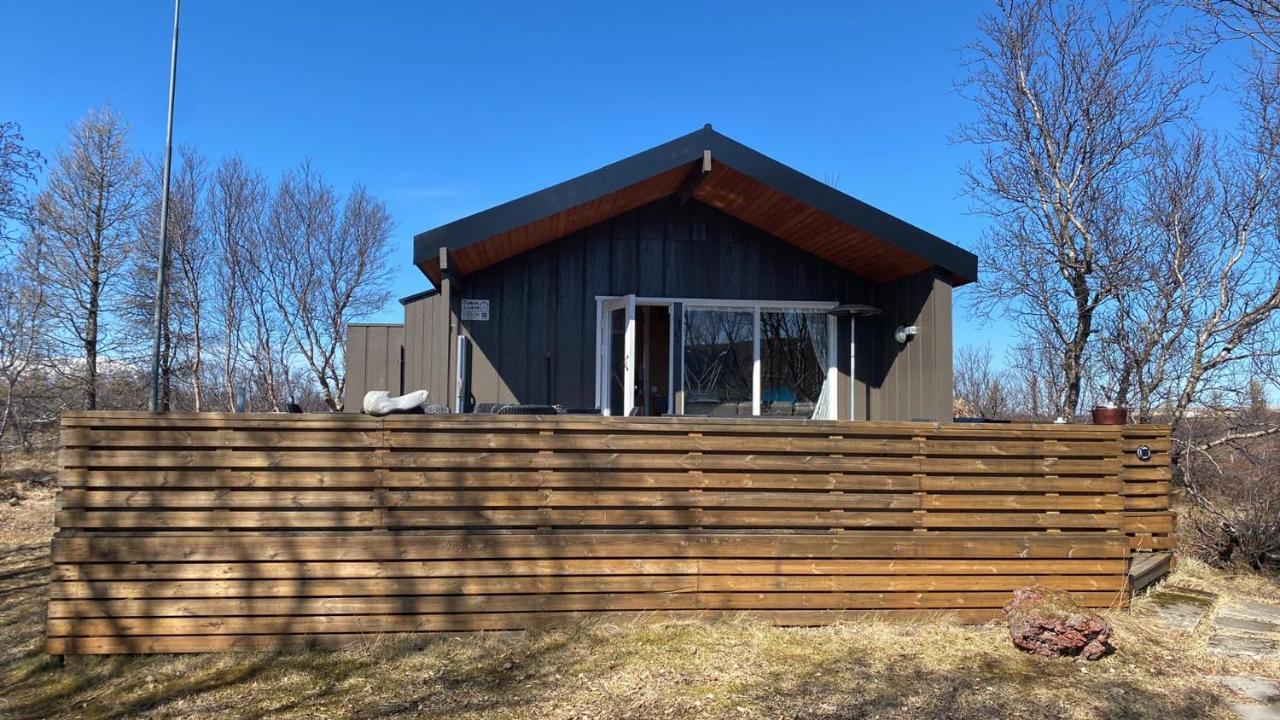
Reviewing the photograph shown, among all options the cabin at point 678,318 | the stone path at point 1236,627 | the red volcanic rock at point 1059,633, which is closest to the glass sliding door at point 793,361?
the cabin at point 678,318

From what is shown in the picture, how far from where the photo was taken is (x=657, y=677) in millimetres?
3557

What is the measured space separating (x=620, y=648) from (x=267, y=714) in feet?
5.44

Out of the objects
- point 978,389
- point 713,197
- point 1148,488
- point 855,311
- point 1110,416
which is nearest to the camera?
point 1110,416

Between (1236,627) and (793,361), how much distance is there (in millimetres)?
4159

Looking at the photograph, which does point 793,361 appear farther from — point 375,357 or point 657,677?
point 657,677

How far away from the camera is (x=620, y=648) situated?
3902mm

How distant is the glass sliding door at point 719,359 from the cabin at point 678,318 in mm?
15

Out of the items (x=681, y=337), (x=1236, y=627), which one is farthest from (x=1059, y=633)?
(x=681, y=337)

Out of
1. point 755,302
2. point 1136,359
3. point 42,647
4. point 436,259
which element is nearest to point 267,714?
point 42,647

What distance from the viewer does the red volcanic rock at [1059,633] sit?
12.8 ft

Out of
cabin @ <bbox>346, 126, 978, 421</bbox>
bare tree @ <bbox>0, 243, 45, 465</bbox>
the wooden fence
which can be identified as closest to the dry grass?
the wooden fence

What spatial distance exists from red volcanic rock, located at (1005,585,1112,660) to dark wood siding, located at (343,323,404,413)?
20.3 feet

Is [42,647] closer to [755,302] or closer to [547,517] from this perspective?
[547,517]

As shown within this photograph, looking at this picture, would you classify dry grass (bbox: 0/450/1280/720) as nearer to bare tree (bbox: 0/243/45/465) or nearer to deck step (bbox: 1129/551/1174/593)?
deck step (bbox: 1129/551/1174/593)
